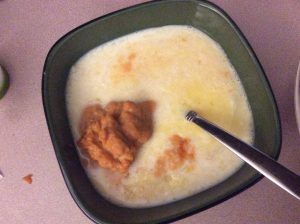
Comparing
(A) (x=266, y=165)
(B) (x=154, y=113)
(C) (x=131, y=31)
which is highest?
(C) (x=131, y=31)

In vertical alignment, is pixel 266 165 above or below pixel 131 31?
below

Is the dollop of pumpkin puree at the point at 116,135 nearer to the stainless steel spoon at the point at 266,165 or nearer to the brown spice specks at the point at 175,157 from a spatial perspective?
the brown spice specks at the point at 175,157

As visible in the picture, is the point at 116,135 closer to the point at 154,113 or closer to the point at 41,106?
the point at 154,113

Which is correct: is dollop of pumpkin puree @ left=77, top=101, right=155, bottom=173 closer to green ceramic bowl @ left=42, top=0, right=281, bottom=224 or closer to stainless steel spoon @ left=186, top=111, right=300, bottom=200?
green ceramic bowl @ left=42, top=0, right=281, bottom=224

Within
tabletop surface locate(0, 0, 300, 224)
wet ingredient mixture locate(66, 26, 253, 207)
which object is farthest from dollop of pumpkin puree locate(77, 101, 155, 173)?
tabletop surface locate(0, 0, 300, 224)

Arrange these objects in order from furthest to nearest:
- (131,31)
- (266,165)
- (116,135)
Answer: (131,31)
(116,135)
(266,165)

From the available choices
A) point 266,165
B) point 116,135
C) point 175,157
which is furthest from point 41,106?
point 266,165

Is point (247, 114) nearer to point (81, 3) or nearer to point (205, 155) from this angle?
point (205, 155)

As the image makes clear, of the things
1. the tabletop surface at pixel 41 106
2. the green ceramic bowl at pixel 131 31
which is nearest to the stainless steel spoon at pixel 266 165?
the green ceramic bowl at pixel 131 31
